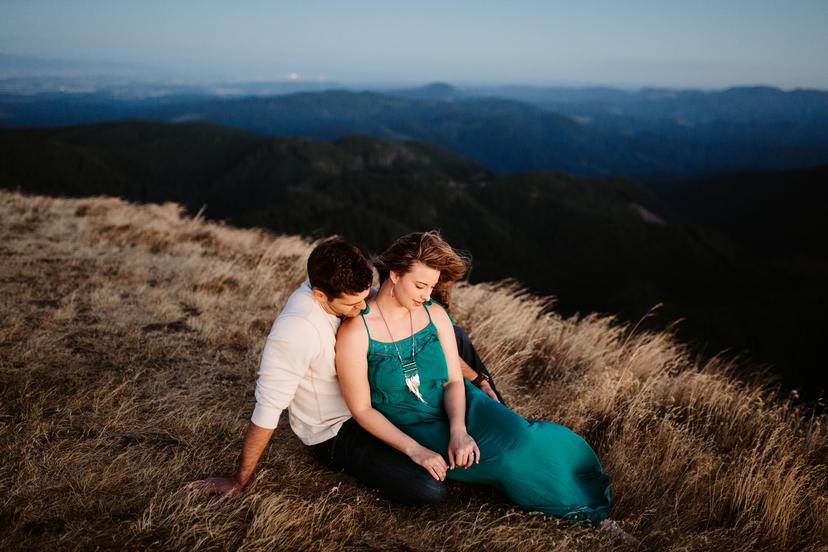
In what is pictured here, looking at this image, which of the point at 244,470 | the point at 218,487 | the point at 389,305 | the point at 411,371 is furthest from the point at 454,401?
the point at 218,487

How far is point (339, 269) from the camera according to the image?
2252 millimetres

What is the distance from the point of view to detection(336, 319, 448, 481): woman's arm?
2.46 m

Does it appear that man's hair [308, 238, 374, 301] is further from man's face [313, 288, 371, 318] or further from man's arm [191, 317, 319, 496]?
man's arm [191, 317, 319, 496]

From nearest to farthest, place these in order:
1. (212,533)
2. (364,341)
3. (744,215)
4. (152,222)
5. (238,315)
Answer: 1. (212,533)
2. (364,341)
3. (238,315)
4. (152,222)
5. (744,215)

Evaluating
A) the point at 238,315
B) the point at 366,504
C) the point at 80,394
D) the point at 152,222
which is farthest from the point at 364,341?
the point at 152,222

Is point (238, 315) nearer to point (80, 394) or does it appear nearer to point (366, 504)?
point (80, 394)

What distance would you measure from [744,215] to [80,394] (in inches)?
7473

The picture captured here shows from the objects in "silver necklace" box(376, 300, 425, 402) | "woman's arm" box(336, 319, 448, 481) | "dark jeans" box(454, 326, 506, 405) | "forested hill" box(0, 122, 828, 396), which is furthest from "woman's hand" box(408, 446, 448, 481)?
"forested hill" box(0, 122, 828, 396)

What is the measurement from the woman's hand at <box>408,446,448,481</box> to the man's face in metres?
0.78

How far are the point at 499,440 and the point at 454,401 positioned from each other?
32cm

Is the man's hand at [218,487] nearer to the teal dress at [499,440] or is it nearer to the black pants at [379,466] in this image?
the black pants at [379,466]

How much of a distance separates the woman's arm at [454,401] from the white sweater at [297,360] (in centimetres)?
63

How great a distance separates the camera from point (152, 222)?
8.25 meters

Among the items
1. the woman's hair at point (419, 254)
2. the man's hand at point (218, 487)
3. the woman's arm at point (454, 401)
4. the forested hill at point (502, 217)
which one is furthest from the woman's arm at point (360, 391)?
the forested hill at point (502, 217)
